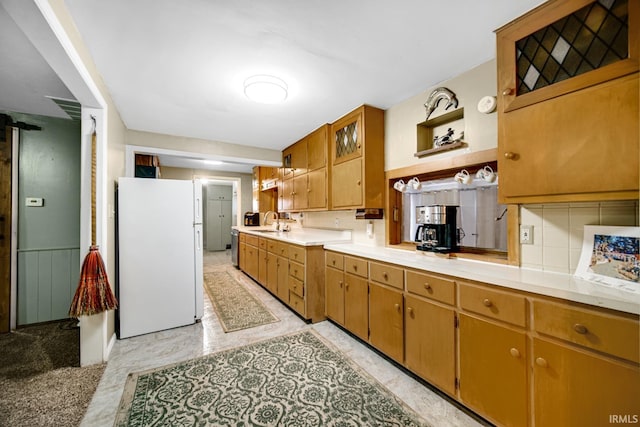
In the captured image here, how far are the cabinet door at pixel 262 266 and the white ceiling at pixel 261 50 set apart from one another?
82.2 inches

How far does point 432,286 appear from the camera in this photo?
1670 millimetres

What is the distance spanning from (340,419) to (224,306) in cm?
226

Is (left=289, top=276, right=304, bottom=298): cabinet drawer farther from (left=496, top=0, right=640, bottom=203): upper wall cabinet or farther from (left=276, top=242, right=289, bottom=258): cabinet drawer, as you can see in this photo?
(left=496, top=0, right=640, bottom=203): upper wall cabinet

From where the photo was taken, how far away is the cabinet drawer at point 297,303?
2830 mm

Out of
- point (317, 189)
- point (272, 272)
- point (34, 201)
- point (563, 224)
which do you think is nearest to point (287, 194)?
point (317, 189)

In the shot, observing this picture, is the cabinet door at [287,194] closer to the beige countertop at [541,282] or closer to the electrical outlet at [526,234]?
the beige countertop at [541,282]

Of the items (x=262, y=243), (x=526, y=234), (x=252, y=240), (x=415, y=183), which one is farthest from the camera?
(x=252, y=240)

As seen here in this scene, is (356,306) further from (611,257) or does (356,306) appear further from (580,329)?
(611,257)

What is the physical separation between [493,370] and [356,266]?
1.20m

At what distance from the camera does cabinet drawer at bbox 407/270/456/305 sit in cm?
157

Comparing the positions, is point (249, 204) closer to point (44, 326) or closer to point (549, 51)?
point (44, 326)

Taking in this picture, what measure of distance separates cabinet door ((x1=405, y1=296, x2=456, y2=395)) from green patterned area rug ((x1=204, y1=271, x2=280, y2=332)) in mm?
1598

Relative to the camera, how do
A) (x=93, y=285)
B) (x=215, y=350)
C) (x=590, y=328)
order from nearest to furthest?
(x=590, y=328) → (x=93, y=285) → (x=215, y=350)

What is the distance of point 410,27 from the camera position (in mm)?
1526
